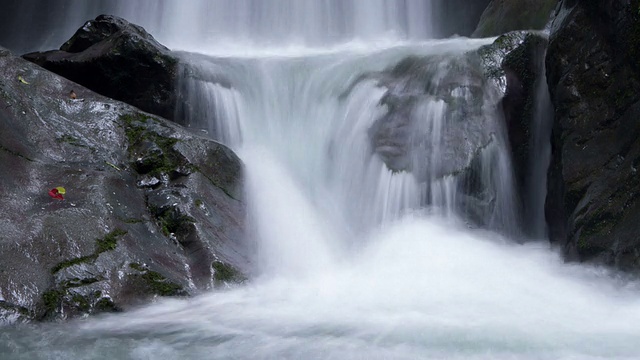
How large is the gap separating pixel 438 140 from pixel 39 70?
470 centimetres

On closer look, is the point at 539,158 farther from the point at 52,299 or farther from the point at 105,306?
the point at 52,299

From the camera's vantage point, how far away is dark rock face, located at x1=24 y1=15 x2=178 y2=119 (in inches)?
328

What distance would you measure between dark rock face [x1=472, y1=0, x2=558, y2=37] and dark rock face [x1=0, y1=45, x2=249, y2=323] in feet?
20.4

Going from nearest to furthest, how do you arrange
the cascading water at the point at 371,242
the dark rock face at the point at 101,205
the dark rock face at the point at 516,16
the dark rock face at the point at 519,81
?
the cascading water at the point at 371,242, the dark rock face at the point at 101,205, the dark rock face at the point at 519,81, the dark rock face at the point at 516,16

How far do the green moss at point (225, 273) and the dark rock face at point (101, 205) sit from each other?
11 mm

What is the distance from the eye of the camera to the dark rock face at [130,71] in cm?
833

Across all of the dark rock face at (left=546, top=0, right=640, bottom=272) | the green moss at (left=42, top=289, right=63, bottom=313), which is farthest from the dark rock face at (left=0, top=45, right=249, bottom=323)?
the dark rock face at (left=546, top=0, right=640, bottom=272)

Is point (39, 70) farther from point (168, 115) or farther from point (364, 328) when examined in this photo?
point (364, 328)

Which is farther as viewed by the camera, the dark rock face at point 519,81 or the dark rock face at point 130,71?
the dark rock face at point 130,71

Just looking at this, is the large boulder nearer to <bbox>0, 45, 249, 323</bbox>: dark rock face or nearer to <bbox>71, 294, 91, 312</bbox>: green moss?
<bbox>0, 45, 249, 323</bbox>: dark rock face

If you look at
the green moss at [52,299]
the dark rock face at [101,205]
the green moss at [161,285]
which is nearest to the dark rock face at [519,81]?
the dark rock face at [101,205]

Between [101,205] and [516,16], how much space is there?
26.9 ft

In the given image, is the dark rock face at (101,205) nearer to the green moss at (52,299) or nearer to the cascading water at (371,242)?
the green moss at (52,299)

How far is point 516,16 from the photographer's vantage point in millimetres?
11016
